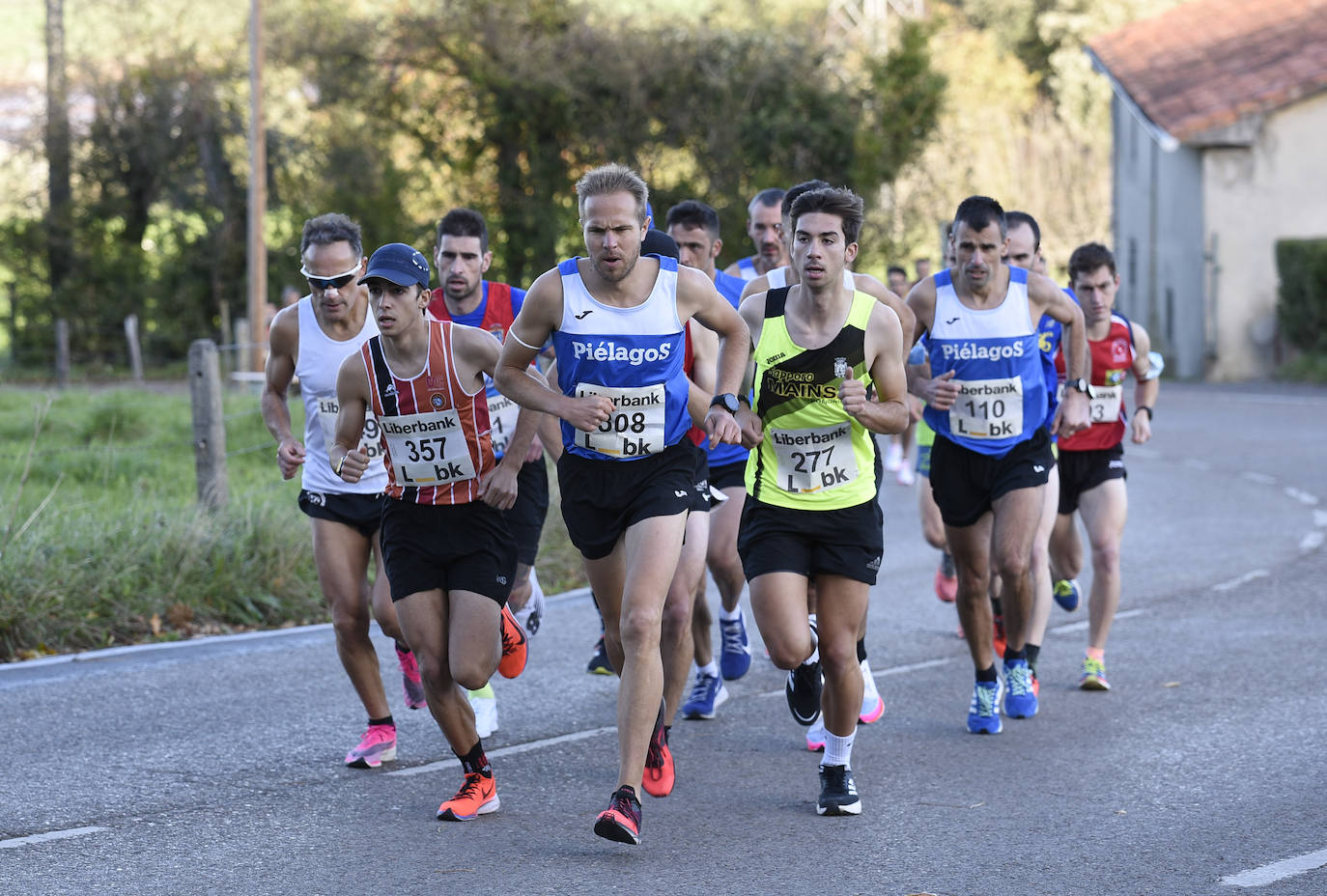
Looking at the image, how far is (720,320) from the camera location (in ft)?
20.6

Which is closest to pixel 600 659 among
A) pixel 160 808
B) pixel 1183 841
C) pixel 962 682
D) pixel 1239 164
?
pixel 962 682

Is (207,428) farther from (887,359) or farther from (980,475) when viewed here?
(887,359)

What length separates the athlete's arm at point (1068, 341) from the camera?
7902 millimetres

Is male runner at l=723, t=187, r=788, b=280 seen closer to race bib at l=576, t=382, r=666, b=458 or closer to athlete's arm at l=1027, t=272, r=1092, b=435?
athlete's arm at l=1027, t=272, r=1092, b=435

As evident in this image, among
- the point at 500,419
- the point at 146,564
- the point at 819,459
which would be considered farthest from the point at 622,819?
the point at 146,564

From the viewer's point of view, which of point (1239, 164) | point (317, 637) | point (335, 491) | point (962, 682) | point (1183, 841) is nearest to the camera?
point (1183, 841)

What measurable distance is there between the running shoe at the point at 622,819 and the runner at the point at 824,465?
874 mm

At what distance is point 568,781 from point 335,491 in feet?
4.81

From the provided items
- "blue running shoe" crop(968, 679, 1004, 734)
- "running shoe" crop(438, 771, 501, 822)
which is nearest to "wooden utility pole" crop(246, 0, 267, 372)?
"blue running shoe" crop(968, 679, 1004, 734)

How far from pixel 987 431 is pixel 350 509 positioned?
2.74m

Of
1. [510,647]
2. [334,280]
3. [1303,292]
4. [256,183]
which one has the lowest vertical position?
[510,647]

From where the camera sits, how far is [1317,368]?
29.8 meters

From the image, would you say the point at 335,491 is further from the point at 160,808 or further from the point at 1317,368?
the point at 1317,368

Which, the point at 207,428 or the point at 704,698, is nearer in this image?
the point at 704,698
